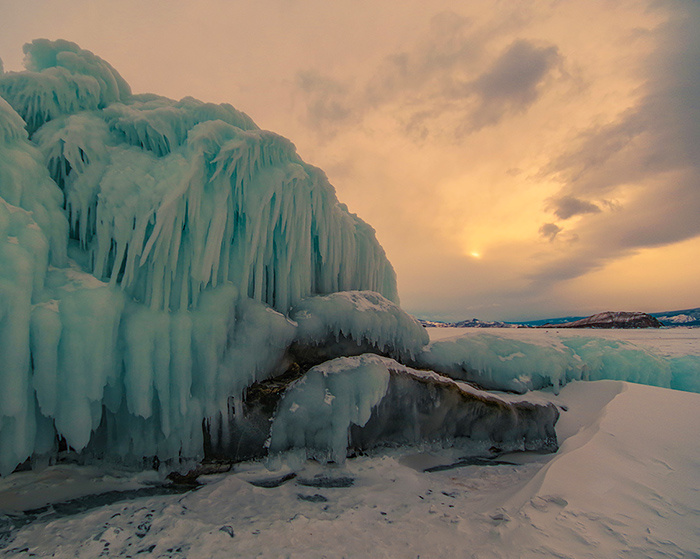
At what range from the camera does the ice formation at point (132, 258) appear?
3.47 meters

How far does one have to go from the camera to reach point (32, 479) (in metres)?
3.79

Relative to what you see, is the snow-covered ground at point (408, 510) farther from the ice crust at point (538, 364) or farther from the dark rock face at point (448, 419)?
the ice crust at point (538, 364)

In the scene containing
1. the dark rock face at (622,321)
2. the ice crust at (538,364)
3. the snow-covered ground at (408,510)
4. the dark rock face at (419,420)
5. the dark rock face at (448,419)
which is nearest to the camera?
the snow-covered ground at (408,510)

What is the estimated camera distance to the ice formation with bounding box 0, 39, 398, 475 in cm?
347

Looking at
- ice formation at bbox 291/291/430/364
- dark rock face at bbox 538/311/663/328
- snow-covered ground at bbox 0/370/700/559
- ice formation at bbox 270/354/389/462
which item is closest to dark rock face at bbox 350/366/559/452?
ice formation at bbox 270/354/389/462

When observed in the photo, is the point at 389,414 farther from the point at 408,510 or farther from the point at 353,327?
the point at 408,510

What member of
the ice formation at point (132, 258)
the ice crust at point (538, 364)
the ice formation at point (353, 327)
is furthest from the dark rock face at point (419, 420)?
the ice crust at point (538, 364)

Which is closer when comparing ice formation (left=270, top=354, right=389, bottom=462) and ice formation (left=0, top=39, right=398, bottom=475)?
ice formation (left=0, top=39, right=398, bottom=475)

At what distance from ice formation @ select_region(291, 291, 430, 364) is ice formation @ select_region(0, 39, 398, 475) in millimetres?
442

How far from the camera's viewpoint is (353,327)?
230 inches

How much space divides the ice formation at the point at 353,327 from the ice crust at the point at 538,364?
2.37 ft

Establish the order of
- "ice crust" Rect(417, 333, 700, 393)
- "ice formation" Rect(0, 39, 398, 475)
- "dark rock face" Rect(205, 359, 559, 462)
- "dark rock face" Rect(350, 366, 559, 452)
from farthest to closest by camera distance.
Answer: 1. "ice crust" Rect(417, 333, 700, 393)
2. "dark rock face" Rect(350, 366, 559, 452)
3. "dark rock face" Rect(205, 359, 559, 462)
4. "ice formation" Rect(0, 39, 398, 475)

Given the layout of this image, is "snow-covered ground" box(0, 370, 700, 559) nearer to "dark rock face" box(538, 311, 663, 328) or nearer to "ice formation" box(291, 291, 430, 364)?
"ice formation" box(291, 291, 430, 364)

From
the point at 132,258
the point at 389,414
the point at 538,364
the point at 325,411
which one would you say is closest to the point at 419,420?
the point at 389,414
